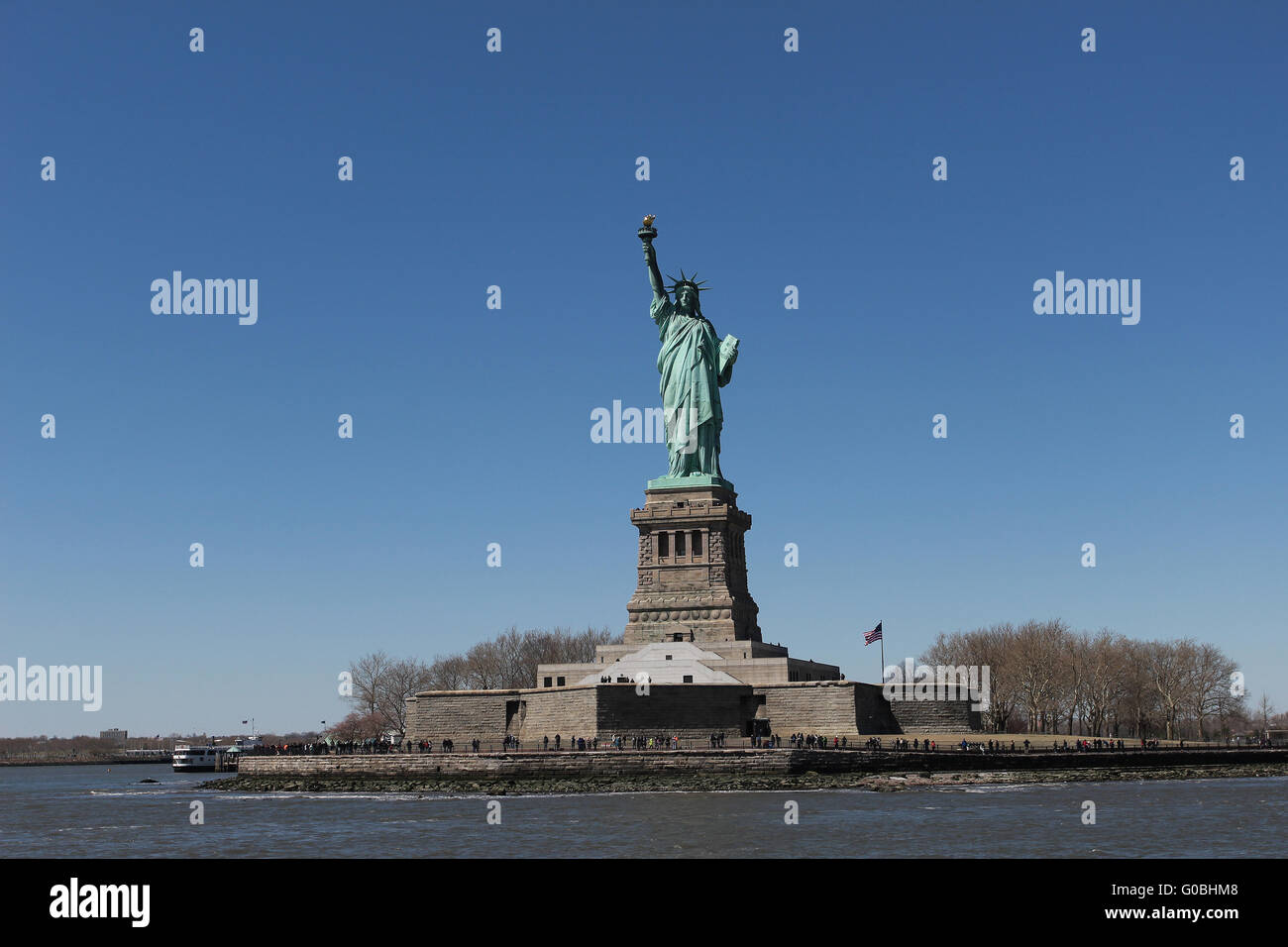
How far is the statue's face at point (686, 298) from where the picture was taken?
3388 inches

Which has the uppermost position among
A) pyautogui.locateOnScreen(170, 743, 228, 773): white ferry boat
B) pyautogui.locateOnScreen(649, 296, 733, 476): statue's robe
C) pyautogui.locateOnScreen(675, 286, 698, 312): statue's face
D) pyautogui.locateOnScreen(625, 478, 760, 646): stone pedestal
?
pyautogui.locateOnScreen(675, 286, 698, 312): statue's face

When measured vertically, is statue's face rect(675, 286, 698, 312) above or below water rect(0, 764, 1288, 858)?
above

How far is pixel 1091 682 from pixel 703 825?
219 ft

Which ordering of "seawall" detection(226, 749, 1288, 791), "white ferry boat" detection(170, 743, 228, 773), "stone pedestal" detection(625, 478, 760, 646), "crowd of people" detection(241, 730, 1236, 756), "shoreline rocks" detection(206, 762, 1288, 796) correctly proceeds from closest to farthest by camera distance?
"shoreline rocks" detection(206, 762, 1288, 796), "seawall" detection(226, 749, 1288, 791), "crowd of people" detection(241, 730, 1236, 756), "stone pedestal" detection(625, 478, 760, 646), "white ferry boat" detection(170, 743, 228, 773)

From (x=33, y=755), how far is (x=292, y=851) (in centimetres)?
18480

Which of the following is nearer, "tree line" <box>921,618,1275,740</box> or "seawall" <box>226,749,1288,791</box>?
"seawall" <box>226,749,1288,791</box>

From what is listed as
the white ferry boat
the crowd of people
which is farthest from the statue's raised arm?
the white ferry boat

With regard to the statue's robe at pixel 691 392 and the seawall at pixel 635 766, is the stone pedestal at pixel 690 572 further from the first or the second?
the seawall at pixel 635 766

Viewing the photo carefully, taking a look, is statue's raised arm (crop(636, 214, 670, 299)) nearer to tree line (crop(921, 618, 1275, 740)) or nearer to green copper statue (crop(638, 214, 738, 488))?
green copper statue (crop(638, 214, 738, 488))

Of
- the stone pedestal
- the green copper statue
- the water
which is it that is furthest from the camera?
the green copper statue

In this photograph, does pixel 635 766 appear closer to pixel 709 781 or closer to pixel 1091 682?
pixel 709 781

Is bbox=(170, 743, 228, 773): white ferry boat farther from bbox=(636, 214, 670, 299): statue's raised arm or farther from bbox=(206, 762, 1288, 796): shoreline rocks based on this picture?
bbox=(636, 214, 670, 299): statue's raised arm

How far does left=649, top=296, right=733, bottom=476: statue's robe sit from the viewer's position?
83.9 metres

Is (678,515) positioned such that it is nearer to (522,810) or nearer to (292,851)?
(522,810)
